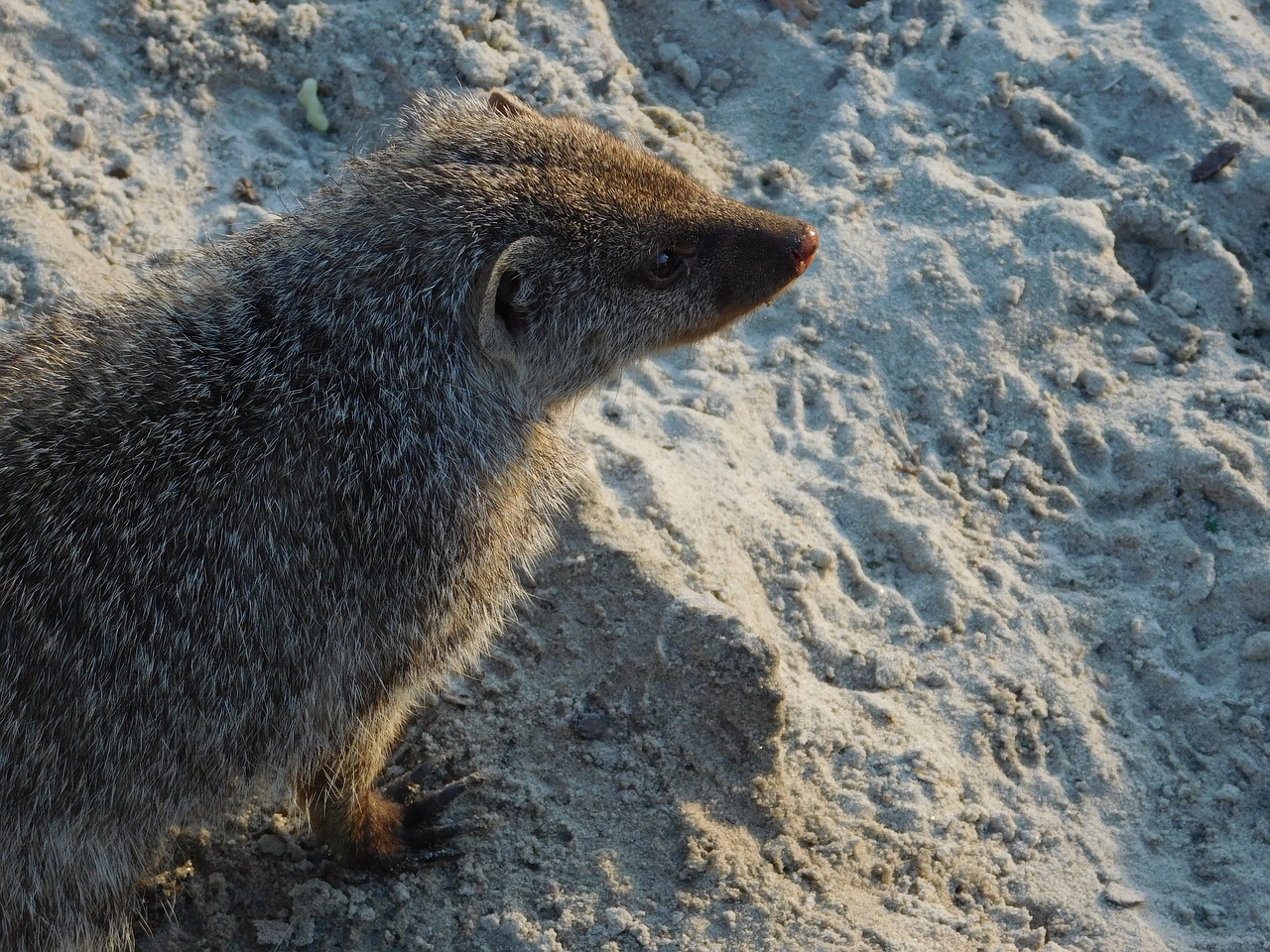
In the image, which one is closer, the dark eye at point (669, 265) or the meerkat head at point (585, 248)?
the meerkat head at point (585, 248)

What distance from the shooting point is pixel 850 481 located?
13.7ft

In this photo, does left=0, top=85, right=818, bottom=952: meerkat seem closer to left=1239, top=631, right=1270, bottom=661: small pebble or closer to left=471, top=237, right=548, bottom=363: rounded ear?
left=471, top=237, right=548, bottom=363: rounded ear

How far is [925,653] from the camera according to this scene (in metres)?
3.88

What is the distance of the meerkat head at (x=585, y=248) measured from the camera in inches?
122

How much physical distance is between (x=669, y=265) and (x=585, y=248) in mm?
253

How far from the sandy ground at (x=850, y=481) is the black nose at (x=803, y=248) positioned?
0.95 m

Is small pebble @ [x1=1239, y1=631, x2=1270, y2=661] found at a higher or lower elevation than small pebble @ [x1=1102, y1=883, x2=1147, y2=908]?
higher

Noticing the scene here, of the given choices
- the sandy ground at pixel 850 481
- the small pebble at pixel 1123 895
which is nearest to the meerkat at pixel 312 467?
the sandy ground at pixel 850 481

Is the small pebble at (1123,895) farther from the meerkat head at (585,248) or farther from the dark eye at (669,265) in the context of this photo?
the dark eye at (669,265)

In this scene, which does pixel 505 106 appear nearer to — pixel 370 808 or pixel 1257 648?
pixel 370 808

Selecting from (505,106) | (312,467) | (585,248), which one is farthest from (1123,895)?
(505,106)

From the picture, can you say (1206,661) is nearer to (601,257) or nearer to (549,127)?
(601,257)

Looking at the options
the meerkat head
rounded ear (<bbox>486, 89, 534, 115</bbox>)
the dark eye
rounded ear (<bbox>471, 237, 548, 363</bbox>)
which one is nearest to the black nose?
the meerkat head

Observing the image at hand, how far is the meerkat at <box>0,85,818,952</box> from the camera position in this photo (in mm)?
2725
